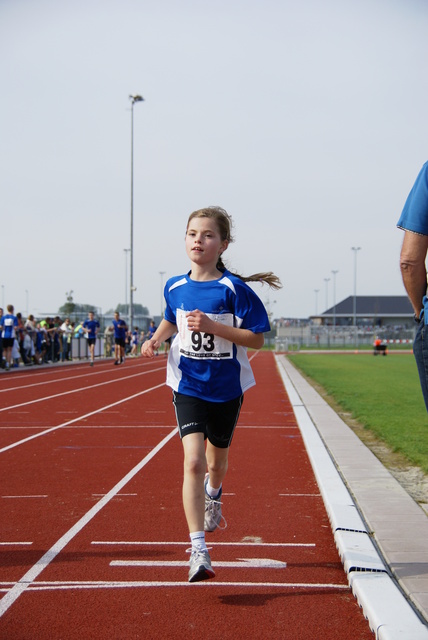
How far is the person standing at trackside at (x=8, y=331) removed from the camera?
24.1m

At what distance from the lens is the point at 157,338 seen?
4.67m

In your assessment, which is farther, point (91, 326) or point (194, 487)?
point (91, 326)

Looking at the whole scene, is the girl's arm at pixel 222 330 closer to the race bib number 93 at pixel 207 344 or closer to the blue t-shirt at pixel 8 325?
the race bib number 93 at pixel 207 344

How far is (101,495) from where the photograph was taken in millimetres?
6621

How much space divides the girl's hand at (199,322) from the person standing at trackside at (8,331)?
65.8 ft

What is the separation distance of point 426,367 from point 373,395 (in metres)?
13.4

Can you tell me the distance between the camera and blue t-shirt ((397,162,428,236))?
330cm

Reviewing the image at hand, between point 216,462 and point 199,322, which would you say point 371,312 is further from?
point 199,322

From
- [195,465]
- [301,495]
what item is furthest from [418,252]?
[301,495]

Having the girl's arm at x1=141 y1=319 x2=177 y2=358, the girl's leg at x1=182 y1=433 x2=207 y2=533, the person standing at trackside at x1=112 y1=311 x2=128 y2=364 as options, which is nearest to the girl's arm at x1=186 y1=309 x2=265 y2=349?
the girl's arm at x1=141 y1=319 x2=177 y2=358

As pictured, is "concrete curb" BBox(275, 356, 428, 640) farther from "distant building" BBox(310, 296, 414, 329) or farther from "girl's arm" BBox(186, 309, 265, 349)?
"distant building" BBox(310, 296, 414, 329)

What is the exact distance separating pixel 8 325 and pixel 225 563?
20428 mm

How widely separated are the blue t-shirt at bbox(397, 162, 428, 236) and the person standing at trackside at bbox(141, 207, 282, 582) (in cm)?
137

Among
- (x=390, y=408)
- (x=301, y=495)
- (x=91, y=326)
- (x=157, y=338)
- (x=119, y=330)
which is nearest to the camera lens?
(x=157, y=338)
